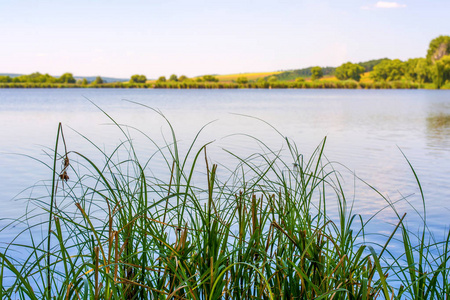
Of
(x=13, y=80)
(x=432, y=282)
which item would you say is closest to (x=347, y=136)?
(x=432, y=282)

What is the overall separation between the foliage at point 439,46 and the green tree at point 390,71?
762 centimetres

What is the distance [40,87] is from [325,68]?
225 feet

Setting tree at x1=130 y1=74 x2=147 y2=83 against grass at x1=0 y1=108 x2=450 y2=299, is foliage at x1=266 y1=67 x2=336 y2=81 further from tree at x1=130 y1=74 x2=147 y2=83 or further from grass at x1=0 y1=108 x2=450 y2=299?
grass at x1=0 y1=108 x2=450 y2=299

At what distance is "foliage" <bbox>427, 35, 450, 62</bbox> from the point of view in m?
84.1

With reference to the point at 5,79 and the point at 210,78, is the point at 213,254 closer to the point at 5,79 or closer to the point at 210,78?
the point at 210,78

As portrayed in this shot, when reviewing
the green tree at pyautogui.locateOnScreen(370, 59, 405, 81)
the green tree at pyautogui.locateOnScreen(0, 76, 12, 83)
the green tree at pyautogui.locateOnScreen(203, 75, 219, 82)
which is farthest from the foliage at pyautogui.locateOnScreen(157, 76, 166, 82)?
the green tree at pyautogui.locateOnScreen(370, 59, 405, 81)

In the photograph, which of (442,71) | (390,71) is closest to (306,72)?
(390,71)

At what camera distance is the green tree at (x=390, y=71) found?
305ft

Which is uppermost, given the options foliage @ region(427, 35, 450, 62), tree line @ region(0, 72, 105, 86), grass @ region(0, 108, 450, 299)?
foliage @ region(427, 35, 450, 62)

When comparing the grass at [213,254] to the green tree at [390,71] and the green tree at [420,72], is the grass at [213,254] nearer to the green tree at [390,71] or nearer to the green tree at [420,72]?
the green tree at [420,72]

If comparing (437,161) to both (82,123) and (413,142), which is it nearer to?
(413,142)

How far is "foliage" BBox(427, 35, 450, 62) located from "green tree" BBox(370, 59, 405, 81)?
762 centimetres

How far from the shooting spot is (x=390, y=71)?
309 feet

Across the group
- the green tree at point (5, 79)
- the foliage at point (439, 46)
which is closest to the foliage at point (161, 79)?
the green tree at point (5, 79)
